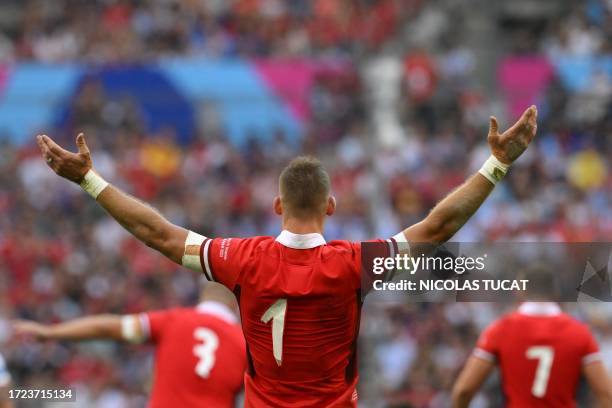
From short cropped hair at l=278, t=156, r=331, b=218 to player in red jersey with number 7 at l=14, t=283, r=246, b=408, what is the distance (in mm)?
2533

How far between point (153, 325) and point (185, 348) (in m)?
0.26

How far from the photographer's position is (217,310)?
7.97 m

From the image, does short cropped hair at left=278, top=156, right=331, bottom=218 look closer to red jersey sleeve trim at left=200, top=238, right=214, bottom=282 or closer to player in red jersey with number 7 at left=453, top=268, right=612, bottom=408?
red jersey sleeve trim at left=200, top=238, right=214, bottom=282

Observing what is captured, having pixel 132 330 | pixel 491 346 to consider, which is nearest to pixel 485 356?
pixel 491 346

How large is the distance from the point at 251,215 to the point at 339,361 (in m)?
12.6

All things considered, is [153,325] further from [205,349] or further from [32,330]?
[32,330]

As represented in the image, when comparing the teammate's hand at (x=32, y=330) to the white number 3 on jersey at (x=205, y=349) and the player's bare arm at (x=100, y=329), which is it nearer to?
the player's bare arm at (x=100, y=329)

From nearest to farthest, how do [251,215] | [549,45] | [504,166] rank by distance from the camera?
[504,166] < [251,215] < [549,45]

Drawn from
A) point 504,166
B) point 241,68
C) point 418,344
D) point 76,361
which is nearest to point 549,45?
point 241,68

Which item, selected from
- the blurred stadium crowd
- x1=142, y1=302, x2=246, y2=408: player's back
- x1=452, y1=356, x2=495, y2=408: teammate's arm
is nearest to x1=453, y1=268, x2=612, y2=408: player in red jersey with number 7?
x1=452, y1=356, x2=495, y2=408: teammate's arm

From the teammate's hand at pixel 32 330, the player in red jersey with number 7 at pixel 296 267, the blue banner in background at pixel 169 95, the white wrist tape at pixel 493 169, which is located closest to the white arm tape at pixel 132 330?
the teammate's hand at pixel 32 330

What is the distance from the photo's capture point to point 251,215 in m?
17.9

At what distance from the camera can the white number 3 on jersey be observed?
7656 millimetres

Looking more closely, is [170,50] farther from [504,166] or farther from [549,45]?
[504,166]
